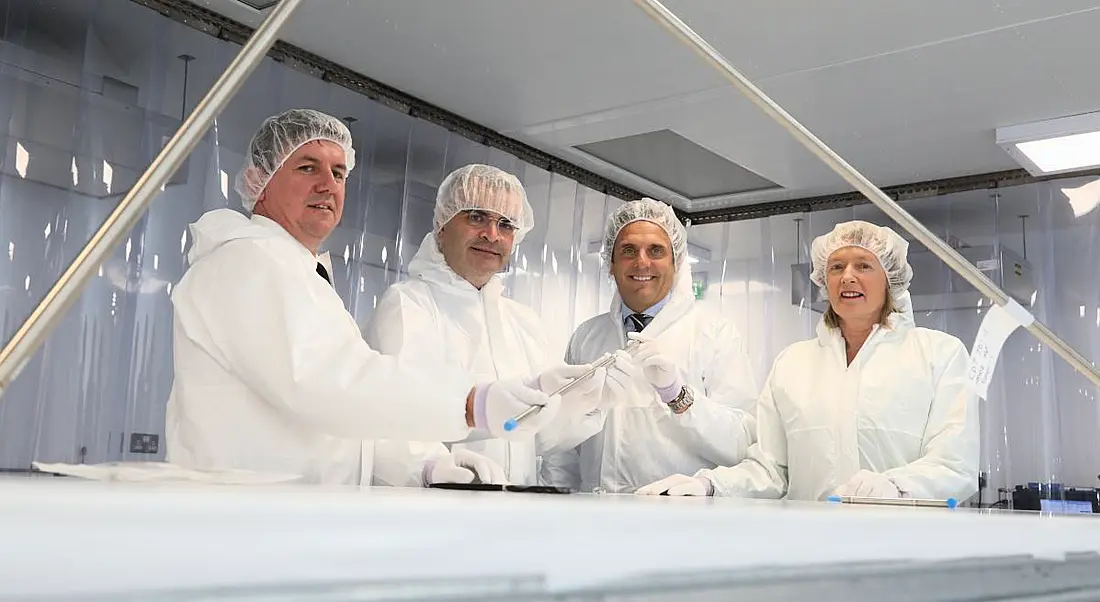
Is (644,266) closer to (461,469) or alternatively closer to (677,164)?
(461,469)

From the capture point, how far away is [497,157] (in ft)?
12.6

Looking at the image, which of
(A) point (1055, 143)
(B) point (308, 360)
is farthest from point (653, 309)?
(A) point (1055, 143)

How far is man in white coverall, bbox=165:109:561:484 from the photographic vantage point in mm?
1281

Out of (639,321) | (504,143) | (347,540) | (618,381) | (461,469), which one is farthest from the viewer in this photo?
(504,143)

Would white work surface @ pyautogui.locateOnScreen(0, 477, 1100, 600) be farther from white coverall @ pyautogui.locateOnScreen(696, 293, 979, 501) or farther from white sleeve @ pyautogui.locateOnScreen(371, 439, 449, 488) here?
white coverall @ pyautogui.locateOnScreen(696, 293, 979, 501)

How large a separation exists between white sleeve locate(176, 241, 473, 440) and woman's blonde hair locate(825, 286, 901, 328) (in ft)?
4.06

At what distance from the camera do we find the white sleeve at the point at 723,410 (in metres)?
2.12

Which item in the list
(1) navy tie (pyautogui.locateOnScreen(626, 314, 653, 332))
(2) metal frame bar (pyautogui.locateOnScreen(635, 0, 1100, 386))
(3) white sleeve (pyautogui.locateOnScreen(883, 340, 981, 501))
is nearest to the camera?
(2) metal frame bar (pyautogui.locateOnScreen(635, 0, 1100, 386))

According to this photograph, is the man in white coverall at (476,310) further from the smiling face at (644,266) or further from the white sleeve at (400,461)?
the smiling face at (644,266)

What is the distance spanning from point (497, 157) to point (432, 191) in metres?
0.35

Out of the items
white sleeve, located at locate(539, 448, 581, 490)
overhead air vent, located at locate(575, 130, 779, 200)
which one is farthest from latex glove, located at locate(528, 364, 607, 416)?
overhead air vent, located at locate(575, 130, 779, 200)

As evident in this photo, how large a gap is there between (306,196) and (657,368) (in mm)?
781

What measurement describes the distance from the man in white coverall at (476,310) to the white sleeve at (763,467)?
0.98ft

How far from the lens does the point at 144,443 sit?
107 inches
